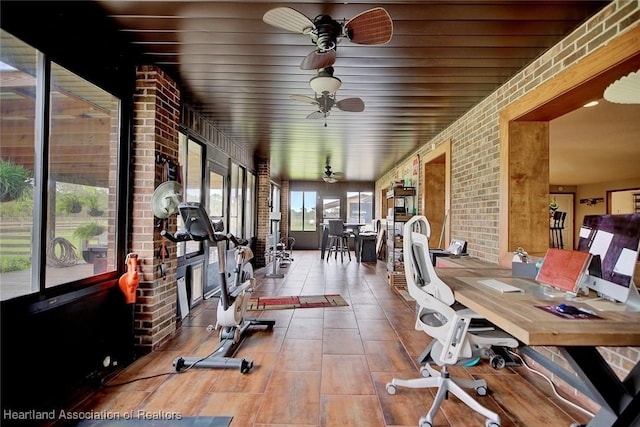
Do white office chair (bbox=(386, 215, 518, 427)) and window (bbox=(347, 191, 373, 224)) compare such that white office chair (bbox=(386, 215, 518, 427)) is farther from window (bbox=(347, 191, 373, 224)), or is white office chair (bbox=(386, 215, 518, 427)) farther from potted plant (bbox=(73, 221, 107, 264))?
window (bbox=(347, 191, 373, 224))

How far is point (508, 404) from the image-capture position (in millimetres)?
2029

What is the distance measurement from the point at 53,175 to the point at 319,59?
188 cm

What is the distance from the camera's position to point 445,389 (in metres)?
1.95

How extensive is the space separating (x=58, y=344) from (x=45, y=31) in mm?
1895

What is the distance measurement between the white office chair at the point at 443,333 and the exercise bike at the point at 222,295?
133 centimetres

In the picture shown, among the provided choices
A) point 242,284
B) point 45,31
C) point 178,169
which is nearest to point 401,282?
point 242,284

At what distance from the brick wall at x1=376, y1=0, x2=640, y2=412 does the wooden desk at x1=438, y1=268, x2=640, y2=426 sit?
23.1 inches

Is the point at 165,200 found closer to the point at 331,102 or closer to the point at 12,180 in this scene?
the point at 12,180

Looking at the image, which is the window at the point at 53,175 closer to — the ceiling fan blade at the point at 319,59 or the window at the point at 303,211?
the ceiling fan blade at the point at 319,59

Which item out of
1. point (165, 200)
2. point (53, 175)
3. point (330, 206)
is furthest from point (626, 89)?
point (330, 206)

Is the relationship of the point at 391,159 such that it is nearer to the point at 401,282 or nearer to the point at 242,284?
the point at 401,282

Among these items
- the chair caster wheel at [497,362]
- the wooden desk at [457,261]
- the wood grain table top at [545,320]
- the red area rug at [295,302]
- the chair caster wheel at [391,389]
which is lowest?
the red area rug at [295,302]

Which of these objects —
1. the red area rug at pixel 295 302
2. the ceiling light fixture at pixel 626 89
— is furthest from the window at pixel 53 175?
the ceiling light fixture at pixel 626 89

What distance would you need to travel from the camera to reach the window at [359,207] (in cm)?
1204
